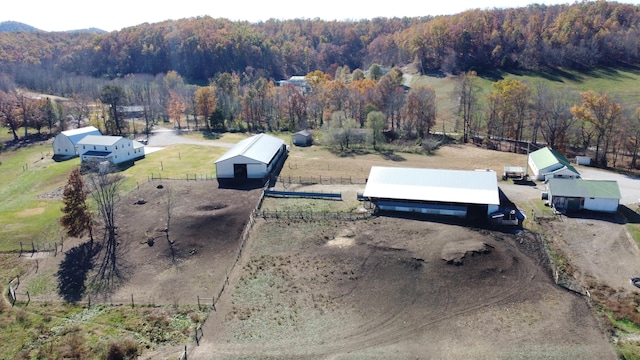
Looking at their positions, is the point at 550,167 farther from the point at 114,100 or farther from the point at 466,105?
the point at 114,100

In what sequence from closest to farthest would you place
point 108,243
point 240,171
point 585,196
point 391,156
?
point 108,243
point 585,196
point 240,171
point 391,156

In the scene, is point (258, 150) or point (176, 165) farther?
point (176, 165)

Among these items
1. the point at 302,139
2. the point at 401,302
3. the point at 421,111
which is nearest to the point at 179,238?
the point at 401,302

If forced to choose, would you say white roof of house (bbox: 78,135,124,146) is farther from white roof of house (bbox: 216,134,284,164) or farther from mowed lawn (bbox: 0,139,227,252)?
white roof of house (bbox: 216,134,284,164)

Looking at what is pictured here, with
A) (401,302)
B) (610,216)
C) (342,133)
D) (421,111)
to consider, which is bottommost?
(401,302)

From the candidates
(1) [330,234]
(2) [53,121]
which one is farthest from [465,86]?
(2) [53,121]

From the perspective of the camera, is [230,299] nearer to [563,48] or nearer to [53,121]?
[53,121]

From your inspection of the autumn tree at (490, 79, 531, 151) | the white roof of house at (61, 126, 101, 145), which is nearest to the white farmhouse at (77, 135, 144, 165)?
the white roof of house at (61, 126, 101, 145)
